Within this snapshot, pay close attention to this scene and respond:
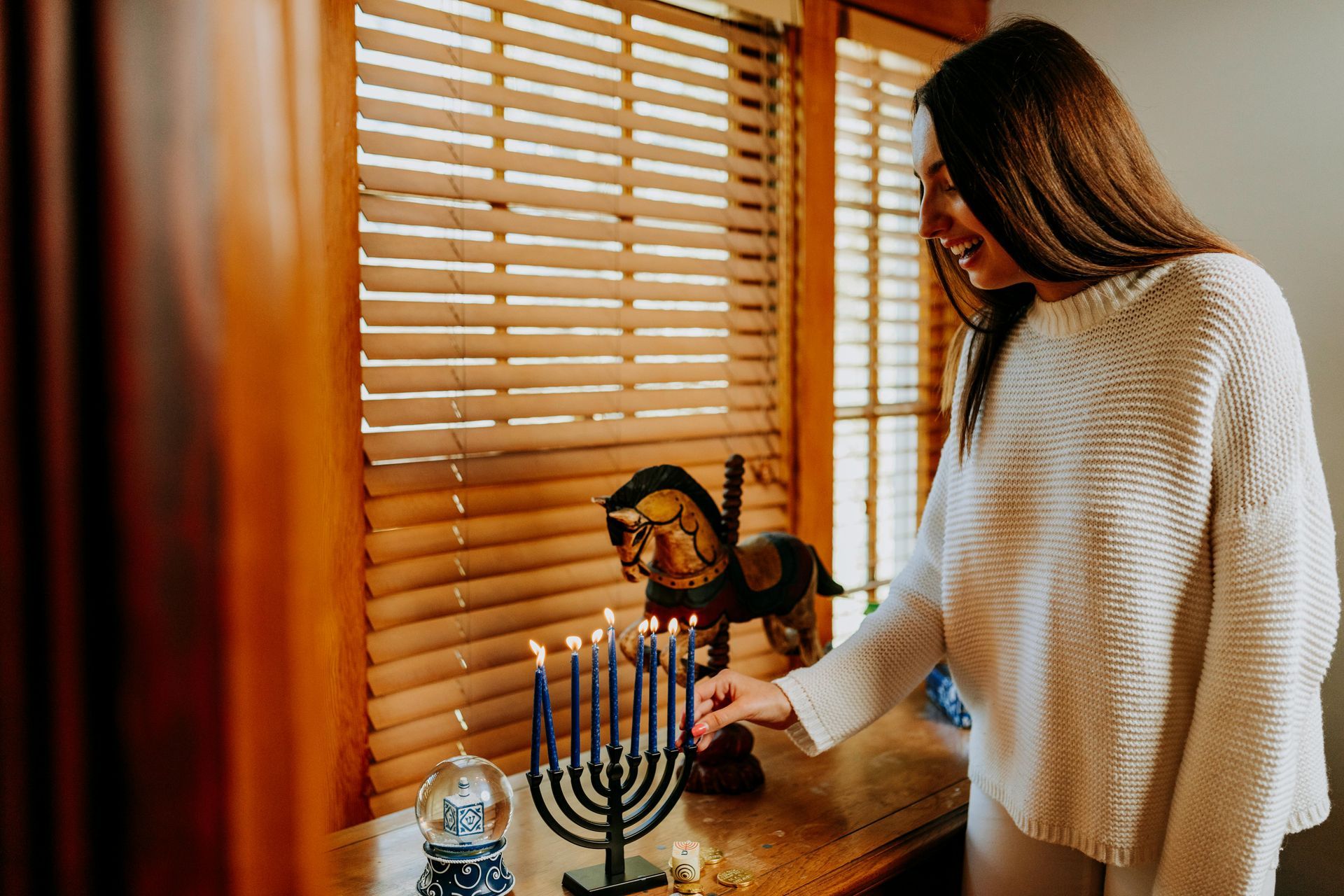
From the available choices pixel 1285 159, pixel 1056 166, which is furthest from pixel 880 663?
pixel 1285 159

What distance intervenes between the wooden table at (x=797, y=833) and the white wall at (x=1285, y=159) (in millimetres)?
777

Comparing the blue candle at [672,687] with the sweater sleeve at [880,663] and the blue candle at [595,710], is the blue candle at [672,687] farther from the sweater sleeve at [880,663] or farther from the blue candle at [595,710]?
the sweater sleeve at [880,663]

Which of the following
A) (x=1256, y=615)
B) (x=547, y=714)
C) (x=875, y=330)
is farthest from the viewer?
(x=875, y=330)

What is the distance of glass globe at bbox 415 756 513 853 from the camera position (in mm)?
1020

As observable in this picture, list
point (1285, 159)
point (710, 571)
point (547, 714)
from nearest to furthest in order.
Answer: point (547, 714)
point (710, 571)
point (1285, 159)

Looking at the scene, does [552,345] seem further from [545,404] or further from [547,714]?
[547,714]

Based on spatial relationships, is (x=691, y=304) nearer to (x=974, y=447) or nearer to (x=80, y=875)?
(x=974, y=447)

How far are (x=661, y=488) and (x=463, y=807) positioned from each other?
478mm

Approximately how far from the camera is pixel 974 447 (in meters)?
1.25

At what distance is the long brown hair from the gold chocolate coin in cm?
78

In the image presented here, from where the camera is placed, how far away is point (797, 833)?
1256mm

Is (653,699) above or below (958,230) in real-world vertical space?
below

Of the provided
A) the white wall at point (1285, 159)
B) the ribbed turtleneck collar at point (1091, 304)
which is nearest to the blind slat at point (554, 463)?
the ribbed turtleneck collar at point (1091, 304)

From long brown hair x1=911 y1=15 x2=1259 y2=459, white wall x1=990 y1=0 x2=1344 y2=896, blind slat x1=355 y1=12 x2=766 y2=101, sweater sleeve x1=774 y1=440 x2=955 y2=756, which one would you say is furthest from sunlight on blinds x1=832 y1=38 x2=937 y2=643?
long brown hair x1=911 y1=15 x2=1259 y2=459
